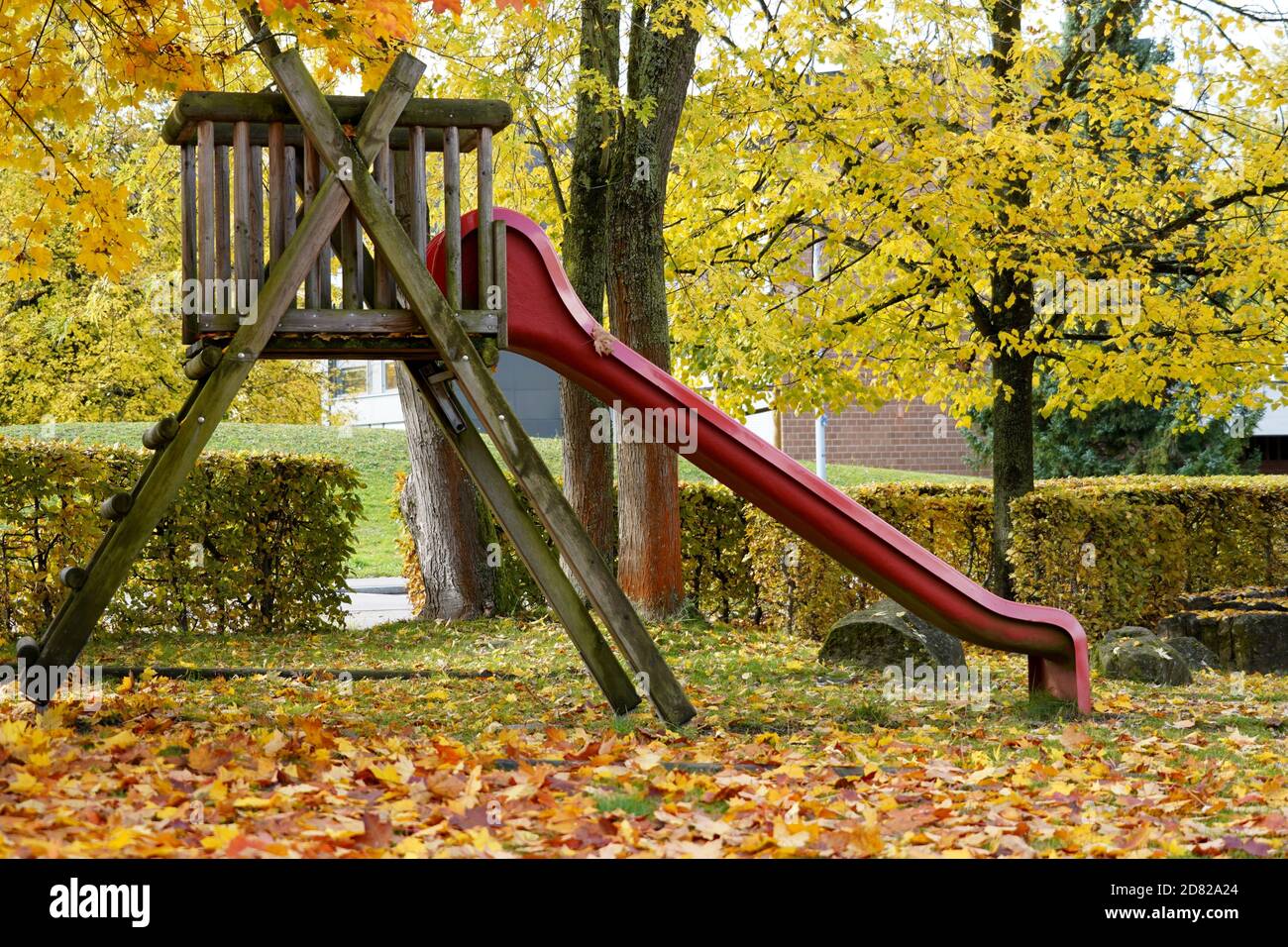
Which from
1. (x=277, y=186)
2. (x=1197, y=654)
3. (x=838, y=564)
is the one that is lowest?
(x=1197, y=654)

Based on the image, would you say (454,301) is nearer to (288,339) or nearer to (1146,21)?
(288,339)

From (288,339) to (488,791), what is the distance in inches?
97.9

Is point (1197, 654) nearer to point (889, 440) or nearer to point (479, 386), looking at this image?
point (479, 386)

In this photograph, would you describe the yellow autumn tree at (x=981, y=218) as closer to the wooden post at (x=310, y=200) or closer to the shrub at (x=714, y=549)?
the shrub at (x=714, y=549)

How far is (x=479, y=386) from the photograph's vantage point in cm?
618

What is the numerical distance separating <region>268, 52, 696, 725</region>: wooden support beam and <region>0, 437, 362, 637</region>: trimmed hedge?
5.28 m

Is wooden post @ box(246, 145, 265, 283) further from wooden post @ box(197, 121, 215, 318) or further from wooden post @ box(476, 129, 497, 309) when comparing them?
wooden post @ box(476, 129, 497, 309)

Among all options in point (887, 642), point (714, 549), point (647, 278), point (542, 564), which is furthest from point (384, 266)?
point (714, 549)

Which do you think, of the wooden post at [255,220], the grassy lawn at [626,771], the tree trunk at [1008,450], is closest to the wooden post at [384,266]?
the wooden post at [255,220]

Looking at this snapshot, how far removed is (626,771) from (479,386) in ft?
6.42

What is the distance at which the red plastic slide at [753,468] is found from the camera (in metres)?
6.64

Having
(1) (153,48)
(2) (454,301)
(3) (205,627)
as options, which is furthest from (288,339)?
(3) (205,627)

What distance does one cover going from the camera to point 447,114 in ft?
21.0

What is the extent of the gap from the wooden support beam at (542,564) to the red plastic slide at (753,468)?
548mm
